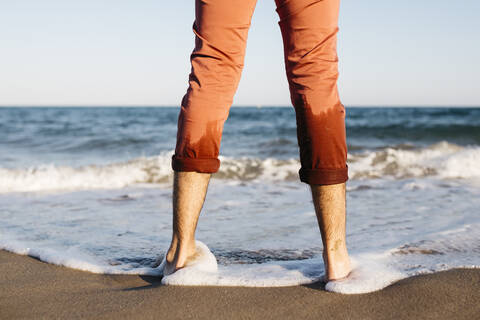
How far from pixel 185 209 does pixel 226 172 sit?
3.84 metres

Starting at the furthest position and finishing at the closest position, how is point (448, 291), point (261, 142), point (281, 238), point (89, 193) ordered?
1. point (261, 142)
2. point (89, 193)
3. point (281, 238)
4. point (448, 291)

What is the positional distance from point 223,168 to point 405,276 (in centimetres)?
414

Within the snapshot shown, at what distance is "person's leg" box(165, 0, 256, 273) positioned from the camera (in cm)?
138

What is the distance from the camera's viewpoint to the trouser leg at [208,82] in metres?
1.38

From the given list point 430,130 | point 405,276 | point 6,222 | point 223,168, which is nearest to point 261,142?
point 223,168

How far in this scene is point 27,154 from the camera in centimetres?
746

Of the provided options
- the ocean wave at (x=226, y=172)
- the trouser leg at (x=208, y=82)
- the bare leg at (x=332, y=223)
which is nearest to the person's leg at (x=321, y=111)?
the bare leg at (x=332, y=223)

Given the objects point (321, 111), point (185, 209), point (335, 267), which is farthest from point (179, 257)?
point (321, 111)

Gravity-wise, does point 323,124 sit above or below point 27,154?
above

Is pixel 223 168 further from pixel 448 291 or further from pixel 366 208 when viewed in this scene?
pixel 448 291

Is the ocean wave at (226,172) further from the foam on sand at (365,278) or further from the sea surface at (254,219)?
the foam on sand at (365,278)

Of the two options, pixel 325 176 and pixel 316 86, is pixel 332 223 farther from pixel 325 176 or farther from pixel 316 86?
pixel 316 86

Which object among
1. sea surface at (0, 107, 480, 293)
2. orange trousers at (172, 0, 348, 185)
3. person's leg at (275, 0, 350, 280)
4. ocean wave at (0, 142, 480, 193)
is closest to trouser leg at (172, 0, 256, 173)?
orange trousers at (172, 0, 348, 185)

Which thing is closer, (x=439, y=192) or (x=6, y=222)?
(x=6, y=222)
